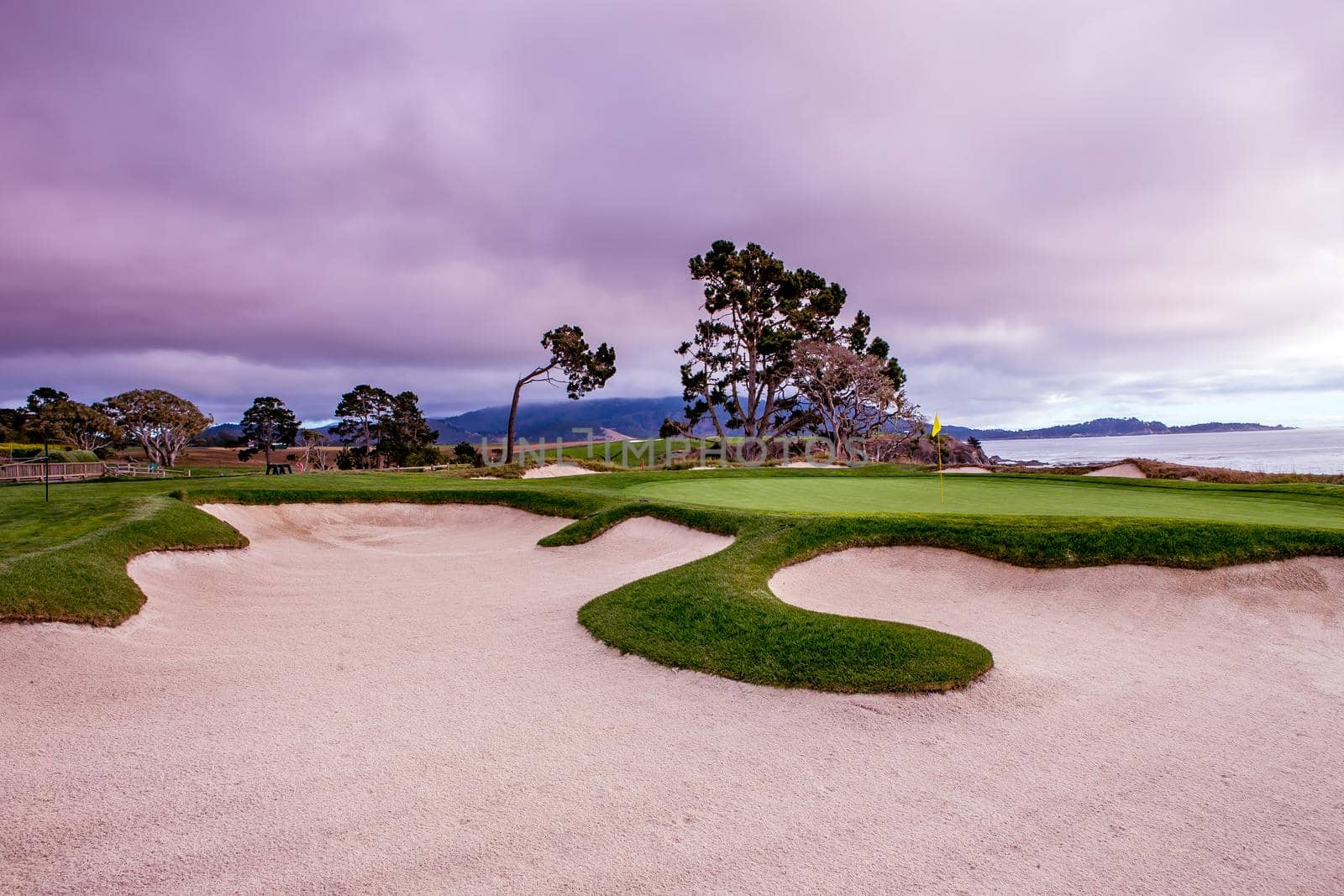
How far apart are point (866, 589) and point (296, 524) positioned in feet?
42.3

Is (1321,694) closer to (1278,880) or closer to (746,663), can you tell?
(1278,880)

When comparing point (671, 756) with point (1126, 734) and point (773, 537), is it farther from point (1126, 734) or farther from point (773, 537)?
point (773, 537)

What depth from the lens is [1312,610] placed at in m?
7.54

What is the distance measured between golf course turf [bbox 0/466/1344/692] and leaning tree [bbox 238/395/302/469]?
57910 mm

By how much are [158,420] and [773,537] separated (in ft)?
197

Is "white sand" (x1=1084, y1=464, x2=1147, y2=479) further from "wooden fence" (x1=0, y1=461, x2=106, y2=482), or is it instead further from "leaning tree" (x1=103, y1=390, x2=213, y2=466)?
"leaning tree" (x1=103, y1=390, x2=213, y2=466)

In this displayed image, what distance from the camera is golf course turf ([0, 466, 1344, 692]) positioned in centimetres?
613

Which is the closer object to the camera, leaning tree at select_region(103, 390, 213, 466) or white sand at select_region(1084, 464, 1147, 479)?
white sand at select_region(1084, 464, 1147, 479)

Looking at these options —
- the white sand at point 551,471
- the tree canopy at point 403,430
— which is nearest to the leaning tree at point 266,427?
the tree canopy at point 403,430

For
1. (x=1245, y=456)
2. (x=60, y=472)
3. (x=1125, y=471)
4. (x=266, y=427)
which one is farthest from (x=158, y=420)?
(x=1245, y=456)

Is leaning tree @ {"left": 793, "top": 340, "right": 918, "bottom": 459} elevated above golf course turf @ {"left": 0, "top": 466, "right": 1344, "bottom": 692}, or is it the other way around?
leaning tree @ {"left": 793, "top": 340, "right": 918, "bottom": 459}

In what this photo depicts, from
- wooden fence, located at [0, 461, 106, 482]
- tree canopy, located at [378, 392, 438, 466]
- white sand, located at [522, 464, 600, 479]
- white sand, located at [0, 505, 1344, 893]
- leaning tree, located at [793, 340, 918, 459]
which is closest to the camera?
white sand, located at [0, 505, 1344, 893]

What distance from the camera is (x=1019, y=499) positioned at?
Result: 14375mm

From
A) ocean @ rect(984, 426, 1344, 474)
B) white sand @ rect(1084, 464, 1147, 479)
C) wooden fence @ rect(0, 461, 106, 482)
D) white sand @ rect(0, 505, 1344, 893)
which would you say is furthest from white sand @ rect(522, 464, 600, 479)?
ocean @ rect(984, 426, 1344, 474)
